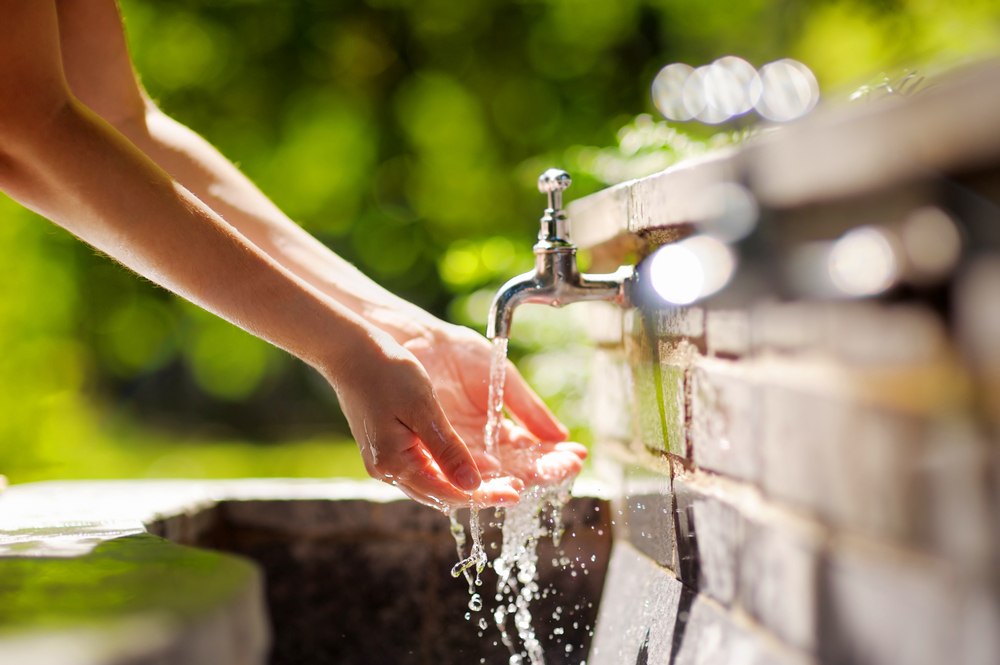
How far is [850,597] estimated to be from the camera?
0.89 m

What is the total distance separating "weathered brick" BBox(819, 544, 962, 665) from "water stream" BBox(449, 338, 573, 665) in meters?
0.70

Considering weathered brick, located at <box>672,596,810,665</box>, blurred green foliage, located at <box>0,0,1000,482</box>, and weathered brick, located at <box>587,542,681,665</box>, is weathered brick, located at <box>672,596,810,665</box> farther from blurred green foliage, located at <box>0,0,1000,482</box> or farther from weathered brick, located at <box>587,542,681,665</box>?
blurred green foliage, located at <box>0,0,1000,482</box>

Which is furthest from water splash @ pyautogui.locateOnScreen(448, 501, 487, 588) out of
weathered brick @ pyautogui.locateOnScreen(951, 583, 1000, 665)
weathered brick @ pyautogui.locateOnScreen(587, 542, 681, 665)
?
weathered brick @ pyautogui.locateOnScreen(951, 583, 1000, 665)

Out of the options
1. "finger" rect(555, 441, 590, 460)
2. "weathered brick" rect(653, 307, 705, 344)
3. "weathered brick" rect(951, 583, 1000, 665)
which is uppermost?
"weathered brick" rect(653, 307, 705, 344)

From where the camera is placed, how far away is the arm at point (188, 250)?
119 centimetres

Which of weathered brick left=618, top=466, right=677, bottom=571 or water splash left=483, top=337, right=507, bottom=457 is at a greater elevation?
water splash left=483, top=337, right=507, bottom=457

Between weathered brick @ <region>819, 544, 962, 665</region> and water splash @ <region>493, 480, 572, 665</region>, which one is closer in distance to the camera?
weathered brick @ <region>819, 544, 962, 665</region>

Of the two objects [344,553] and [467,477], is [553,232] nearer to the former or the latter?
[467,477]

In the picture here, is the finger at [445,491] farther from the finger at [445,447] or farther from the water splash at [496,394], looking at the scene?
the water splash at [496,394]

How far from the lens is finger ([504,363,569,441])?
68.7 inches

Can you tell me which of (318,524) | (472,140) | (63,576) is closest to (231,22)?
(472,140)

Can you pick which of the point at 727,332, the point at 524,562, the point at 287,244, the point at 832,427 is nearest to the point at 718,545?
the point at 727,332

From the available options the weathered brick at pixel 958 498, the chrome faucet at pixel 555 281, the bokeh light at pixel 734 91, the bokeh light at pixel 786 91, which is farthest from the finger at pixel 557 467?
the bokeh light at pixel 734 91

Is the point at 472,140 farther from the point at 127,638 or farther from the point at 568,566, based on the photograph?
the point at 127,638
